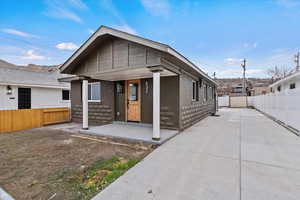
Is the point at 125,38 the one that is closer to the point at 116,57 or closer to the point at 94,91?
the point at 116,57

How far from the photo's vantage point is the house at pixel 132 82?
4359mm

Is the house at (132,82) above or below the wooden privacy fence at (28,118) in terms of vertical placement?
above

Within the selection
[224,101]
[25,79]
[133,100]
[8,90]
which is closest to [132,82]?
[133,100]

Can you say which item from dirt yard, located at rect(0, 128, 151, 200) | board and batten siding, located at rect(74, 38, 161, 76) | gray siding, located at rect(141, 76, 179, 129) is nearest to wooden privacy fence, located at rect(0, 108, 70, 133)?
dirt yard, located at rect(0, 128, 151, 200)

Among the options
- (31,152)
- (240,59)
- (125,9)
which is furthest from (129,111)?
(240,59)

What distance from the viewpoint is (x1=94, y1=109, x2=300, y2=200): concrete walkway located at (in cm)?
192

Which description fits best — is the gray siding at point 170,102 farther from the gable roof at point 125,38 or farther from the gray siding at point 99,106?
the gray siding at point 99,106

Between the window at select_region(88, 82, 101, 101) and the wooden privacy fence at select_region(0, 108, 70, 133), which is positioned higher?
the window at select_region(88, 82, 101, 101)

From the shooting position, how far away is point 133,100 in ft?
22.3

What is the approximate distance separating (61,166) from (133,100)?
167 inches

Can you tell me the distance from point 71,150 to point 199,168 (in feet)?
11.2

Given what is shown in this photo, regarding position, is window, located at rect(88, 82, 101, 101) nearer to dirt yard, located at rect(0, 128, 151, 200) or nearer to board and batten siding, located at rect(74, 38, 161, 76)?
board and batten siding, located at rect(74, 38, 161, 76)

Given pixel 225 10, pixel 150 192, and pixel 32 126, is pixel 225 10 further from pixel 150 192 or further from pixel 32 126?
pixel 32 126

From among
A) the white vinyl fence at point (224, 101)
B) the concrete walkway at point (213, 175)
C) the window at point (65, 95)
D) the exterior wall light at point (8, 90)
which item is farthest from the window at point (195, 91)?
the white vinyl fence at point (224, 101)
